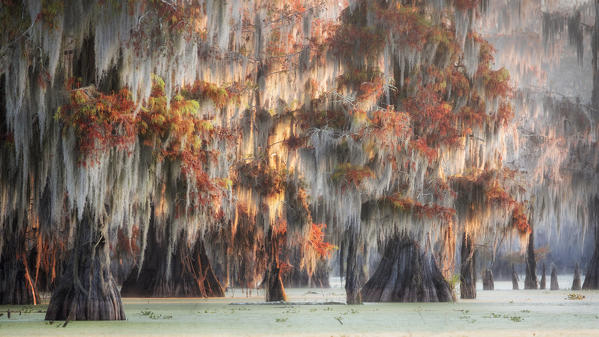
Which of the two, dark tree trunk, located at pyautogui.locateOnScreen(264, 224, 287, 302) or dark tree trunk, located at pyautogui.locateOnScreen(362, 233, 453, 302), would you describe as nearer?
dark tree trunk, located at pyautogui.locateOnScreen(264, 224, 287, 302)

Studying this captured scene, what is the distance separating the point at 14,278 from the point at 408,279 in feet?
33.9

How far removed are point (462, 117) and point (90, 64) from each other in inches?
458

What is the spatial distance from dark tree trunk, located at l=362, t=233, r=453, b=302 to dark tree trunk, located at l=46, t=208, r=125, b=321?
11.6m

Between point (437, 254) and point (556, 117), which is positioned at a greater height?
point (556, 117)

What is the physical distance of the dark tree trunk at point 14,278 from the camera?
23.5 meters

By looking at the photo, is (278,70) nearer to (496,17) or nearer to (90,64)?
(90,64)

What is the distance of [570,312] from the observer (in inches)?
800

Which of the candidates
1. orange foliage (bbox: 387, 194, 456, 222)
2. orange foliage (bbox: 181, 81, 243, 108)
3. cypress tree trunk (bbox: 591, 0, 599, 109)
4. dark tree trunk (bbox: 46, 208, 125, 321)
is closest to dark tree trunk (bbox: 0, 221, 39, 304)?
dark tree trunk (bbox: 46, 208, 125, 321)

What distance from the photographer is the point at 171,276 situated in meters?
31.7

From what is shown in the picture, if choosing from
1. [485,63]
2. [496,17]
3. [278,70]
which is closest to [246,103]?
[278,70]

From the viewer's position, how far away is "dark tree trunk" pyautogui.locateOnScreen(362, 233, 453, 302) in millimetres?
26625

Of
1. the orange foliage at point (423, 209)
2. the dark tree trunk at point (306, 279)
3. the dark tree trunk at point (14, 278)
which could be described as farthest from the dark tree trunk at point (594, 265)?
the dark tree trunk at point (14, 278)

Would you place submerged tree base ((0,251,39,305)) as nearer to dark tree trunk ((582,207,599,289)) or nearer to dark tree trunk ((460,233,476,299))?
dark tree trunk ((460,233,476,299))

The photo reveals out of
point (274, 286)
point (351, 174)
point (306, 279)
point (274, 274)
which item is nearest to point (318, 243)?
point (274, 274)
